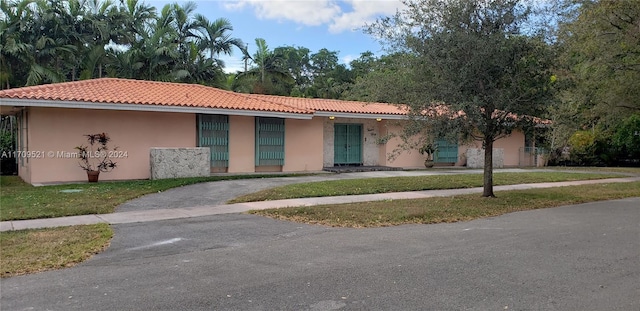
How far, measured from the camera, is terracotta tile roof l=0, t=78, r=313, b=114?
46.2 feet

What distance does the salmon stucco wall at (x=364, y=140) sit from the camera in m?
20.9

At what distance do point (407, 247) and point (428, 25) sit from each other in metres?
6.29

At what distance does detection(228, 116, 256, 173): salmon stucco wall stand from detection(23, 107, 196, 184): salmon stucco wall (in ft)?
4.96

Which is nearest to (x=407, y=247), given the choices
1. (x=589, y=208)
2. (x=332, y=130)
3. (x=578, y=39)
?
(x=589, y=208)

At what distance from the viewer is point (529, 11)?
1123 cm

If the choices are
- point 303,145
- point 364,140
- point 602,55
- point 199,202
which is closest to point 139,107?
→ point 199,202

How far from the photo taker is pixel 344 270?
565 centimetres

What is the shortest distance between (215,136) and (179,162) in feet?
7.22

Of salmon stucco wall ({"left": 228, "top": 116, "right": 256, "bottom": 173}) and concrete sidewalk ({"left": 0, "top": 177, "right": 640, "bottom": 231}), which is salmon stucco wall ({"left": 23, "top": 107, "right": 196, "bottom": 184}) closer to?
salmon stucco wall ({"left": 228, "top": 116, "right": 256, "bottom": 173})

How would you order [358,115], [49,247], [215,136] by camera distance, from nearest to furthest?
[49,247] < [215,136] < [358,115]

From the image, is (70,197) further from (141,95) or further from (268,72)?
(268,72)

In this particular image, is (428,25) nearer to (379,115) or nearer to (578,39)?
(578,39)

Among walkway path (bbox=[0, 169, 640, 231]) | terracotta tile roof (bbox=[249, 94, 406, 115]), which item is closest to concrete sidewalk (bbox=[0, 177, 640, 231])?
walkway path (bbox=[0, 169, 640, 231])

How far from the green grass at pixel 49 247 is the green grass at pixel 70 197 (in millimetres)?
1555
